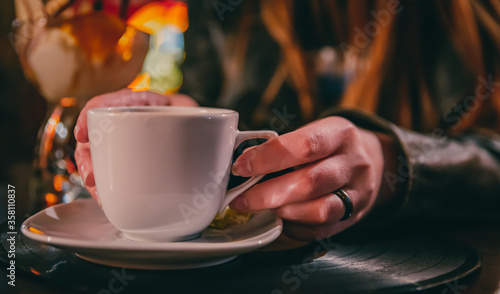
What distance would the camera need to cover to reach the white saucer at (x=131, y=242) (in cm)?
33

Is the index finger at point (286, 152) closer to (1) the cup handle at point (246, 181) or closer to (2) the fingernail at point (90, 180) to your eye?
(1) the cup handle at point (246, 181)

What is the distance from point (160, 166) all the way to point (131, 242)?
79 millimetres

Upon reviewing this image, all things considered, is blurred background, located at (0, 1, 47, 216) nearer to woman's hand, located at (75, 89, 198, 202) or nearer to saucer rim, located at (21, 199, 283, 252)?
woman's hand, located at (75, 89, 198, 202)

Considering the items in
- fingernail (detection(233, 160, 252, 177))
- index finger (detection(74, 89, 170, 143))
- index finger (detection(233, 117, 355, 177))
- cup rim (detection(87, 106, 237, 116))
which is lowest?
fingernail (detection(233, 160, 252, 177))

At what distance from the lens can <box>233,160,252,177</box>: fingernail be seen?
0.45 metres

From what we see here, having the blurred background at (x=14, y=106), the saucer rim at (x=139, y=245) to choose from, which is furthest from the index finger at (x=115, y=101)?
the blurred background at (x=14, y=106)

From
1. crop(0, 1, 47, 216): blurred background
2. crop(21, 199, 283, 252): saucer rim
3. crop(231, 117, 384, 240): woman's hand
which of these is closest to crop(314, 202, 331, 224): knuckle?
crop(231, 117, 384, 240): woman's hand

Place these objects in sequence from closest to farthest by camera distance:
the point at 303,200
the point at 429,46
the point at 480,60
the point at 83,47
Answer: the point at 303,200 → the point at 83,47 → the point at 480,60 → the point at 429,46

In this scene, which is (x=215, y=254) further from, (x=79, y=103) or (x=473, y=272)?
(x=79, y=103)

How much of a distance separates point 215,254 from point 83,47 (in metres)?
0.47

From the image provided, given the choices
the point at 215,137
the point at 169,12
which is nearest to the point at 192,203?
the point at 215,137

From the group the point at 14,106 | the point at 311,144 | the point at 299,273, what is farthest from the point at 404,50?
the point at 14,106

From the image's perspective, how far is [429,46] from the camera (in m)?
1.12

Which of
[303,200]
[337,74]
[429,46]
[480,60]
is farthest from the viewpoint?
[337,74]
